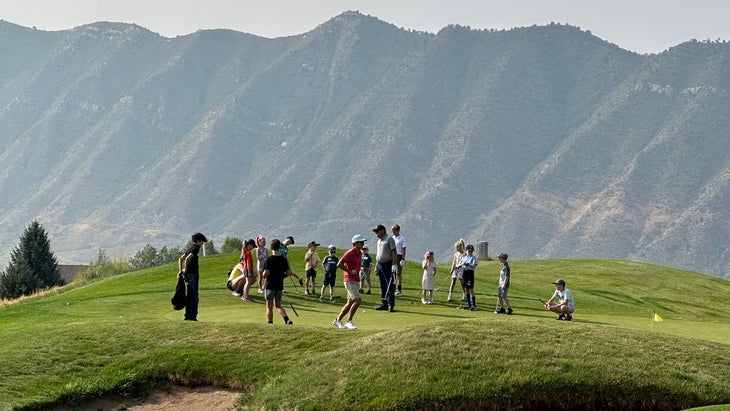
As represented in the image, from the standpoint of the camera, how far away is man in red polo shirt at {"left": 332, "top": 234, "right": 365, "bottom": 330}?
24922mm

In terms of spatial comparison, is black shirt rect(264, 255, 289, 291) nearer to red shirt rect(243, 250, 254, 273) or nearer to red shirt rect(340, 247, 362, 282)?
red shirt rect(340, 247, 362, 282)

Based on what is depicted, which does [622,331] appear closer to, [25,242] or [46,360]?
[46,360]

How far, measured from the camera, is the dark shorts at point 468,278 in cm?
3483

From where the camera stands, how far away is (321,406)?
18.3 metres

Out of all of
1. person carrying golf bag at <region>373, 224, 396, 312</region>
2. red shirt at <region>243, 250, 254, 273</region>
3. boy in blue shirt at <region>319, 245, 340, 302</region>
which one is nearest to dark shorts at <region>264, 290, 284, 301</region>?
person carrying golf bag at <region>373, 224, 396, 312</region>

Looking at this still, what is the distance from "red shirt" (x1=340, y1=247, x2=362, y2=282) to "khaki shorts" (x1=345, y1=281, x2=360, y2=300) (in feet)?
0.33

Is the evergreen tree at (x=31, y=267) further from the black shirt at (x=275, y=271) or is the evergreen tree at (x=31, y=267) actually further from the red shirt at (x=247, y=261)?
the black shirt at (x=275, y=271)

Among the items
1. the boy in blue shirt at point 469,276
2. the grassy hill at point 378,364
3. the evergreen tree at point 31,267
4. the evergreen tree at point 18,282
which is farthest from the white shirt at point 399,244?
the evergreen tree at point 31,267

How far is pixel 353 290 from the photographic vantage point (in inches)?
986

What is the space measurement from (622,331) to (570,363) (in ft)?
10.5

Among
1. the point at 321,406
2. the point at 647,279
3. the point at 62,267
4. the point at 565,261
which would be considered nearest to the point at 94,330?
the point at 321,406

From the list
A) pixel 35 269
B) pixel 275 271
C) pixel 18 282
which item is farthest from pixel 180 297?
pixel 35 269

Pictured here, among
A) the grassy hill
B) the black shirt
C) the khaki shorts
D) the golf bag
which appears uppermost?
the black shirt

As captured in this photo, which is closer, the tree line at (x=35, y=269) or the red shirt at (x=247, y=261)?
the red shirt at (x=247, y=261)
